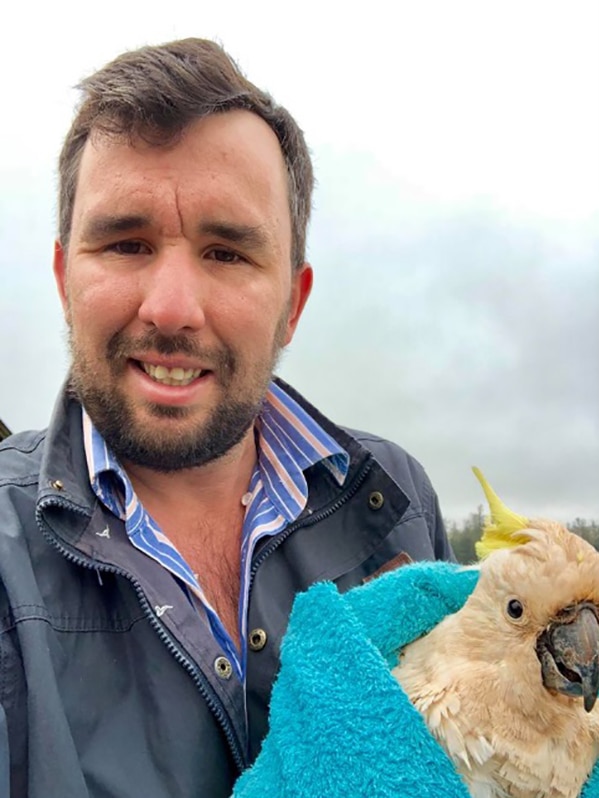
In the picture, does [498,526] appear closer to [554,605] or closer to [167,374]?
[554,605]

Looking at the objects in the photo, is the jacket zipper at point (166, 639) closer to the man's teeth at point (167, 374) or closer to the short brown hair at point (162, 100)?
the man's teeth at point (167, 374)

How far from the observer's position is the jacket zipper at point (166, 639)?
121cm

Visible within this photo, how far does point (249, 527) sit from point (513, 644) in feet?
2.23

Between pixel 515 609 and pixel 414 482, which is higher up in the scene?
pixel 515 609

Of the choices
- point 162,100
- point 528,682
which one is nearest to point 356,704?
point 528,682

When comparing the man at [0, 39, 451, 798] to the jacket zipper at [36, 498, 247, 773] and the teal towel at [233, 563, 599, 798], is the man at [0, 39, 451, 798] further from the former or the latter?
the teal towel at [233, 563, 599, 798]

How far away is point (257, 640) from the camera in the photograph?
1.32 m

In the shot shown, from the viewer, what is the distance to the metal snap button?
162 cm

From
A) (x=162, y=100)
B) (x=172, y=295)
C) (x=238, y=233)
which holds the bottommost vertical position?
(x=172, y=295)

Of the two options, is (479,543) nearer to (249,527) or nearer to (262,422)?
(249,527)

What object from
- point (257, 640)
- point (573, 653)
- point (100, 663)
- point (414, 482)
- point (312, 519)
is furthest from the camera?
point (414, 482)

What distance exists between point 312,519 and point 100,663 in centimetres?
55

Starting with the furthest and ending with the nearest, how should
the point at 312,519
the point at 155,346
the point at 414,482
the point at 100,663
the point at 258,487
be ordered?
the point at 414,482, the point at 258,487, the point at 312,519, the point at 155,346, the point at 100,663

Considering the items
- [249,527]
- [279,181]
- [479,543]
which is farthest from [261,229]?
[479,543]
